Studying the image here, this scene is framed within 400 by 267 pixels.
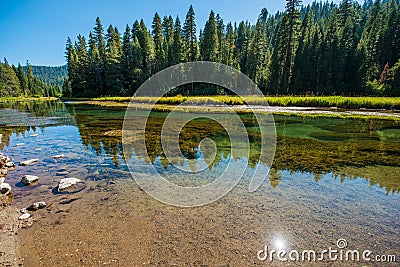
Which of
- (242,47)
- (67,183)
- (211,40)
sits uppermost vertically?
(242,47)

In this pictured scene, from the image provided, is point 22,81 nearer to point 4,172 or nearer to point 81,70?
point 81,70

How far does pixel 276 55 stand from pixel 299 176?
44734 millimetres

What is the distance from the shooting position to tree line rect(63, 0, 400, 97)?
3972 centimetres

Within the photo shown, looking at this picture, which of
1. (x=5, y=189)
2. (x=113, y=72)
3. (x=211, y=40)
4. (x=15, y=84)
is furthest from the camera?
(x=15, y=84)

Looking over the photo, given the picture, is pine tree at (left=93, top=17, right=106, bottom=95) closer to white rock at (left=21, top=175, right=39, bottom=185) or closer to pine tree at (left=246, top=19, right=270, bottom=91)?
pine tree at (left=246, top=19, right=270, bottom=91)

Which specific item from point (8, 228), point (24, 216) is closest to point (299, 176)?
point (24, 216)

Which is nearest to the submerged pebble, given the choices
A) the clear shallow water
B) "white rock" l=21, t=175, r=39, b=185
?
the clear shallow water

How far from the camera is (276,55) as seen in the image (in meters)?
45.2

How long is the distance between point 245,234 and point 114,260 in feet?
6.85

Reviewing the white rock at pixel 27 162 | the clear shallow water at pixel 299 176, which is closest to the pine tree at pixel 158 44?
the clear shallow water at pixel 299 176

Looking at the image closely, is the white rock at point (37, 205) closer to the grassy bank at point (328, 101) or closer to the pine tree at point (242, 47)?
the grassy bank at point (328, 101)

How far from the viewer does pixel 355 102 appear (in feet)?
73.6

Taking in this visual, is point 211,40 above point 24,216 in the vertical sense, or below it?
above

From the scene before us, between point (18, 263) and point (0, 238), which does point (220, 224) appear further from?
point (0, 238)
